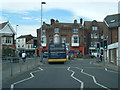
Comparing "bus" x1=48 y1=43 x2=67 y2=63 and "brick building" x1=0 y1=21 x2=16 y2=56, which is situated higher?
"brick building" x1=0 y1=21 x2=16 y2=56

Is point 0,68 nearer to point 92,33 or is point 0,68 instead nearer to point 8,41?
point 8,41

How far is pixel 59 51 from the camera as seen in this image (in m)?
33.2

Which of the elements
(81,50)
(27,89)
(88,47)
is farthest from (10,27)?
(27,89)

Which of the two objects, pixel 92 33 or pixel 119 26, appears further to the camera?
pixel 92 33

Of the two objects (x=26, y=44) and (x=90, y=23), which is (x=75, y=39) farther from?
(x=26, y=44)

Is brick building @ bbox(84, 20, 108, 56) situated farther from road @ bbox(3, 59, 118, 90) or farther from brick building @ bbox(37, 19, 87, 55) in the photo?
road @ bbox(3, 59, 118, 90)

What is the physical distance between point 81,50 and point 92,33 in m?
8.65

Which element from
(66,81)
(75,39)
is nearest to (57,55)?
(66,81)

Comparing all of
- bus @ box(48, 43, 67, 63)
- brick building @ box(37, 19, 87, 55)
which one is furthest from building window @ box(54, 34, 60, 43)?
bus @ box(48, 43, 67, 63)

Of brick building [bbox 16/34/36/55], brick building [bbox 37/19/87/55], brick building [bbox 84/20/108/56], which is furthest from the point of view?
brick building [bbox 16/34/36/55]

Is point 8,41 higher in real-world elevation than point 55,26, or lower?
lower

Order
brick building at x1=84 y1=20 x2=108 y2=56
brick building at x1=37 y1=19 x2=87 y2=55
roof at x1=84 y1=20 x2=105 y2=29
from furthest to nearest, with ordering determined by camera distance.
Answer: roof at x1=84 y1=20 x2=105 y2=29 → brick building at x1=84 y1=20 x2=108 y2=56 → brick building at x1=37 y1=19 x2=87 y2=55

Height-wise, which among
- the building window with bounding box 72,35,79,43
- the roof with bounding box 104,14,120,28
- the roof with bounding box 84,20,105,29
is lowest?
the building window with bounding box 72,35,79,43

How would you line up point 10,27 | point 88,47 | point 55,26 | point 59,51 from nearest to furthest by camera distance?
point 59,51 < point 10,27 < point 55,26 < point 88,47
